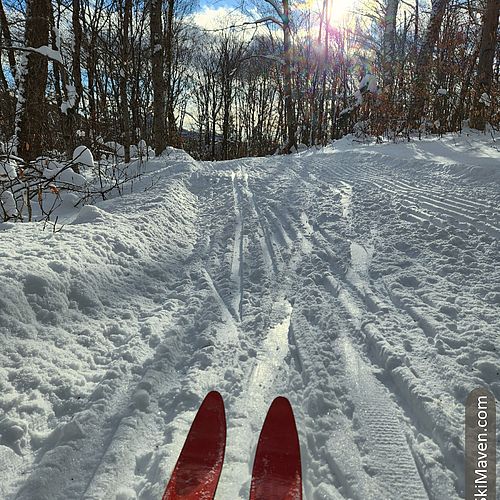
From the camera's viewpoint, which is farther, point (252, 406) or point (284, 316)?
point (284, 316)

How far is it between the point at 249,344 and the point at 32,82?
5.97 metres

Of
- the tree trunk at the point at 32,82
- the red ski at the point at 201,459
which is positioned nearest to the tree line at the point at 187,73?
the tree trunk at the point at 32,82

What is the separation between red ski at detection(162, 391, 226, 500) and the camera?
1461 mm

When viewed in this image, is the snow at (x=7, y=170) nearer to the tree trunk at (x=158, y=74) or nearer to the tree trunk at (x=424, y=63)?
the tree trunk at (x=158, y=74)

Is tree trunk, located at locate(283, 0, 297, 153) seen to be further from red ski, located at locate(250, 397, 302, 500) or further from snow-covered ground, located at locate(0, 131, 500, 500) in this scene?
red ski, located at locate(250, 397, 302, 500)

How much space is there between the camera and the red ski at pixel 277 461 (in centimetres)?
147

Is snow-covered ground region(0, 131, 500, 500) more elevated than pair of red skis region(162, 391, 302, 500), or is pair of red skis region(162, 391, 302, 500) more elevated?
snow-covered ground region(0, 131, 500, 500)

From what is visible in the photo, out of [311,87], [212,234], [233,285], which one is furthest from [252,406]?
[311,87]

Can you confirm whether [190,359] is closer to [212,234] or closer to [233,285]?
[233,285]

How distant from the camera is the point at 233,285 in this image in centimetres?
310

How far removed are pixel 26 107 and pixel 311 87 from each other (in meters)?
20.1

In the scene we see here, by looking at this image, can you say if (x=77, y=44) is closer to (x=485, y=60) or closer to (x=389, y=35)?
(x=485, y=60)

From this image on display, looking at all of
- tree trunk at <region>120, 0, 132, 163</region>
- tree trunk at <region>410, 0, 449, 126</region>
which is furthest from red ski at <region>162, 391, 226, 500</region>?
tree trunk at <region>410, 0, 449, 126</region>

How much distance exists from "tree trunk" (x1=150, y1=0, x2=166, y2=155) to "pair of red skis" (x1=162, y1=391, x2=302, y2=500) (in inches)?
363
